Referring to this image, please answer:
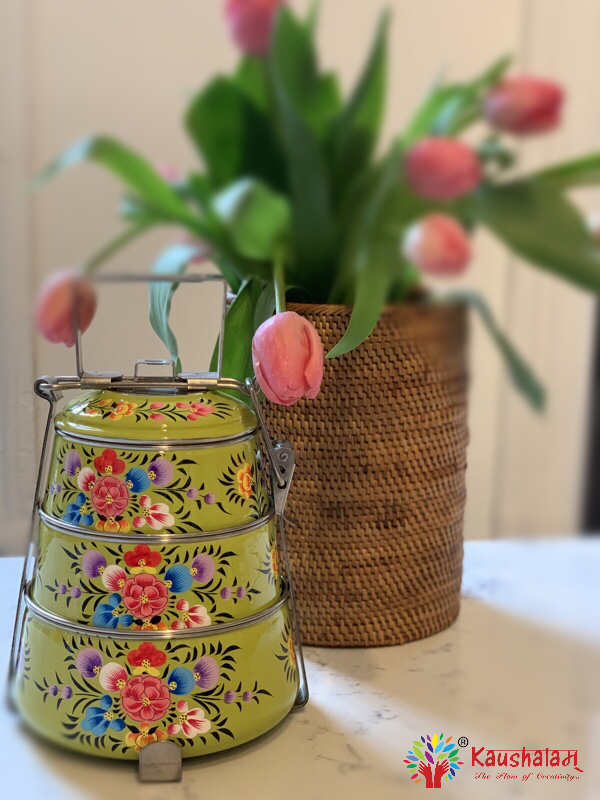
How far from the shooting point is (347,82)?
17.5 inches

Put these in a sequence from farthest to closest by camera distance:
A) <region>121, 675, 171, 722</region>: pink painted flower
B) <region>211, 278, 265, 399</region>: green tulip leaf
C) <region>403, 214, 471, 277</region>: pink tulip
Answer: <region>211, 278, 265, 399</region>: green tulip leaf → <region>121, 675, 171, 722</region>: pink painted flower → <region>403, 214, 471, 277</region>: pink tulip

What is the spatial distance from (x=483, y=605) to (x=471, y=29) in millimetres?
427


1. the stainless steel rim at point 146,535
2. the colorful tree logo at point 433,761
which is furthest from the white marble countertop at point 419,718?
A: the stainless steel rim at point 146,535

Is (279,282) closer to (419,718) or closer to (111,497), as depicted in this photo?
(111,497)

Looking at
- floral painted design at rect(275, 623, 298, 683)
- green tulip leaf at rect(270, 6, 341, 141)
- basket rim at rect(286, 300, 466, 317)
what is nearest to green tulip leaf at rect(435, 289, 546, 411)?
basket rim at rect(286, 300, 466, 317)

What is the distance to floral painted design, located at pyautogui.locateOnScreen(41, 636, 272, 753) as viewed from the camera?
0.46 metres

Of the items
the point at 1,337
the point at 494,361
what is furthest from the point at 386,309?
the point at 1,337

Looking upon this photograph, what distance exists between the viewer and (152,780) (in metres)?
0.47

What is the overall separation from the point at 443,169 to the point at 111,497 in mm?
235

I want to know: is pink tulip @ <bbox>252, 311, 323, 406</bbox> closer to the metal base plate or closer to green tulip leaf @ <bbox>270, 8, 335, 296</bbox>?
green tulip leaf @ <bbox>270, 8, 335, 296</bbox>

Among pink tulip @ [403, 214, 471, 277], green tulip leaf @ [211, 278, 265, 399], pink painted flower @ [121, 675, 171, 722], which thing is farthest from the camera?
green tulip leaf @ [211, 278, 265, 399]

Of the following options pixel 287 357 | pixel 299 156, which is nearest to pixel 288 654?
pixel 287 357

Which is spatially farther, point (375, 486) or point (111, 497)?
point (375, 486)

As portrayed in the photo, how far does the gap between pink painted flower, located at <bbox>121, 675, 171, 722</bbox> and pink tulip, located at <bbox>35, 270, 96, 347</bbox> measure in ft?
0.60
